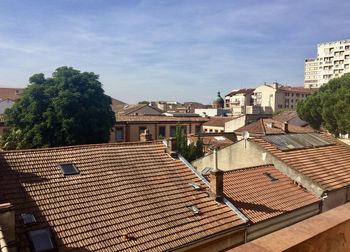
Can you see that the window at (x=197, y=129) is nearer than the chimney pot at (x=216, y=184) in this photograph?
No

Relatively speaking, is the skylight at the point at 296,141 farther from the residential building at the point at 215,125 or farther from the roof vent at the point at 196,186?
the residential building at the point at 215,125

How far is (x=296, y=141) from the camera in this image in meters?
21.1

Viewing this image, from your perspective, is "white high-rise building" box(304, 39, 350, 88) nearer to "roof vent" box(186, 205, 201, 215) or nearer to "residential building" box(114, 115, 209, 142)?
"residential building" box(114, 115, 209, 142)

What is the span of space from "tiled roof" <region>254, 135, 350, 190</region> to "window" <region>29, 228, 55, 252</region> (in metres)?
12.1

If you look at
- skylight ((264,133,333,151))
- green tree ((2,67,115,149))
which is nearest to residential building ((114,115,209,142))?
green tree ((2,67,115,149))

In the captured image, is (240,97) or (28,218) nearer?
(28,218)

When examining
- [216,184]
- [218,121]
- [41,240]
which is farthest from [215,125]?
[41,240]

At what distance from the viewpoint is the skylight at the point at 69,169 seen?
40.2ft

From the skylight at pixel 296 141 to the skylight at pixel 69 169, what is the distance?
11.4 m

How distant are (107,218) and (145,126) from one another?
32.3 meters

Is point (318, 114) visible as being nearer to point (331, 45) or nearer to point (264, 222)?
point (264, 222)

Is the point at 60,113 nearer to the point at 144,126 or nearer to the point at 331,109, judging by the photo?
the point at 144,126

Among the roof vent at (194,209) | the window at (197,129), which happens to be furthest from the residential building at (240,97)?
the roof vent at (194,209)

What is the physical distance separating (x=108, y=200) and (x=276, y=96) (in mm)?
84164
